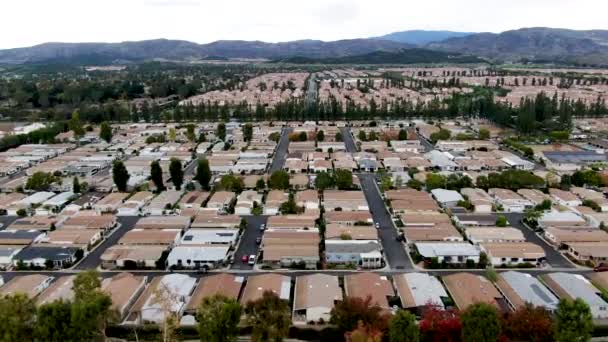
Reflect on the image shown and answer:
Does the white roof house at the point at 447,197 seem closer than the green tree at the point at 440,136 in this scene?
Yes

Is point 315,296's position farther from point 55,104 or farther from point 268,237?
point 55,104

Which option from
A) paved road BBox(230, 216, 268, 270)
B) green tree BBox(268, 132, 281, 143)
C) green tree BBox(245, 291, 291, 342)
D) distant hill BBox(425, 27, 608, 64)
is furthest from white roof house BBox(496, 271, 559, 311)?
distant hill BBox(425, 27, 608, 64)

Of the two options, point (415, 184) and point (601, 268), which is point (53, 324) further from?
point (415, 184)

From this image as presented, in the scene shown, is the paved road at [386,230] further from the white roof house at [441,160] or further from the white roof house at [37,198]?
the white roof house at [37,198]

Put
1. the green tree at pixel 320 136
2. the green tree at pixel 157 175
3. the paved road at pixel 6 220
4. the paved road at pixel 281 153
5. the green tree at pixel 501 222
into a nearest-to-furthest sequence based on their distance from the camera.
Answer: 1. the green tree at pixel 501 222
2. the paved road at pixel 6 220
3. the green tree at pixel 157 175
4. the paved road at pixel 281 153
5. the green tree at pixel 320 136

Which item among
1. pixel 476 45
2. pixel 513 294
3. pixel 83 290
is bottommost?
pixel 513 294

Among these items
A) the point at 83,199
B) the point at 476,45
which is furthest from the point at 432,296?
the point at 476,45

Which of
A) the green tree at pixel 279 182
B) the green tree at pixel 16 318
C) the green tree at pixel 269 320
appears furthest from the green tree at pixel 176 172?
the green tree at pixel 269 320

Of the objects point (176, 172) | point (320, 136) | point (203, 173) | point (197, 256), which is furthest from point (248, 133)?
point (197, 256)
